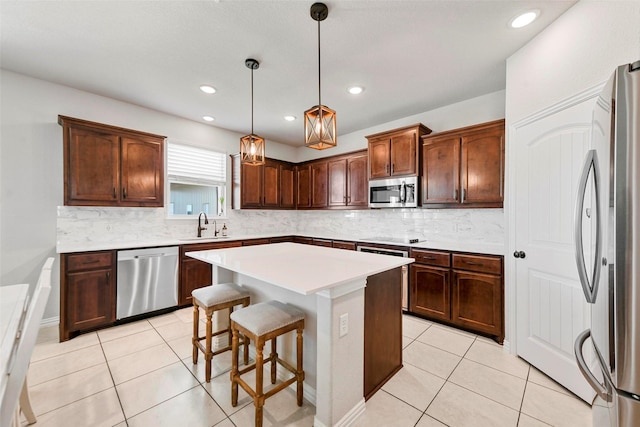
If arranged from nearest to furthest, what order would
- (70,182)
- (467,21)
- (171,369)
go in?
1. (467,21)
2. (171,369)
3. (70,182)

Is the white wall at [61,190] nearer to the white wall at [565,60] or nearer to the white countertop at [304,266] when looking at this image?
the white wall at [565,60]

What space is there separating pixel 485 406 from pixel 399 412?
0.61 m

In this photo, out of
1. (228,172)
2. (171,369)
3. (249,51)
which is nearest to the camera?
(171,369)

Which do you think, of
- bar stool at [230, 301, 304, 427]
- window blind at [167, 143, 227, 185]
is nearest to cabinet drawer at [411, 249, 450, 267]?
bar stool at [230, 301, 304, 427]

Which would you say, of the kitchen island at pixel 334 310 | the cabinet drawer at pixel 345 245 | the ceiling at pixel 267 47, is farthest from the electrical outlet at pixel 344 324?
the cabinet drawer at pixel 345 245

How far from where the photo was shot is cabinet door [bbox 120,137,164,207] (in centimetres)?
326

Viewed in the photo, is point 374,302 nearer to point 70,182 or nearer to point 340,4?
point 340,4

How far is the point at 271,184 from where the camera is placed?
493cm

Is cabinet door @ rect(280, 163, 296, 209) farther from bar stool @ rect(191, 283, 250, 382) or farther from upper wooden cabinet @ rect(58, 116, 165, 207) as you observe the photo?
bar stool @ rect(191, 283, 250, 382)

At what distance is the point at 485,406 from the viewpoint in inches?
69.6

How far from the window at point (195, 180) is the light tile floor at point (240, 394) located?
2.12 m

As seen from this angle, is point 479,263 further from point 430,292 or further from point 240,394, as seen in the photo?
point 240,394

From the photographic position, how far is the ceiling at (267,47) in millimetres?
1900

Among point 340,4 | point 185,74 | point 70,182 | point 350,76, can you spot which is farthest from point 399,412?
point 70,182
